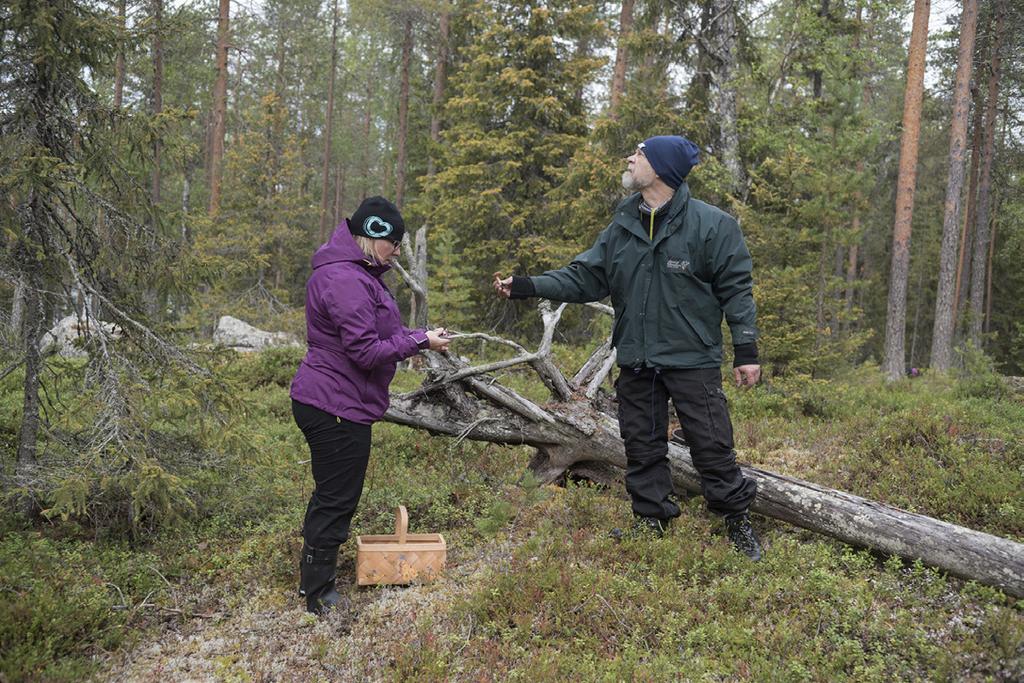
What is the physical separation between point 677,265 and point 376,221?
2045 mm

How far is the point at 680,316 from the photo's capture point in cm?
484

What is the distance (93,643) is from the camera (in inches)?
165

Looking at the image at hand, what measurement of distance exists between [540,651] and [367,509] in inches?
100.0

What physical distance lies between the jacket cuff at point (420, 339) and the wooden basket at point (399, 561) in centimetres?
134

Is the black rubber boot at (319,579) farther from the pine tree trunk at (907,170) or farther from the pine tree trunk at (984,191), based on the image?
the pine tree trunk at (984,191)

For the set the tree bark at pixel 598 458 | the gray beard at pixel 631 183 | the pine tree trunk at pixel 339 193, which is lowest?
the tree bark at pixel 598 458

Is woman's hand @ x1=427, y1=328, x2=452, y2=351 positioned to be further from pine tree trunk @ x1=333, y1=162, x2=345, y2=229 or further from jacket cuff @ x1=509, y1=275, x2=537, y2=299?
pine tree trunk @ x1=333, y1=162, x2=345, y2=229

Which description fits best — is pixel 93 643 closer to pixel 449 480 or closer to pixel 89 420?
pixel 89 420

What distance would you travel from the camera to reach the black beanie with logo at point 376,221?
446cm

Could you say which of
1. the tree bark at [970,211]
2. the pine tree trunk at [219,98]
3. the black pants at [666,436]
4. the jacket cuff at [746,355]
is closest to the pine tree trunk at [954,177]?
the tree bark at [970,211]

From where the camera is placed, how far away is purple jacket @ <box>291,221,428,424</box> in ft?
14.0

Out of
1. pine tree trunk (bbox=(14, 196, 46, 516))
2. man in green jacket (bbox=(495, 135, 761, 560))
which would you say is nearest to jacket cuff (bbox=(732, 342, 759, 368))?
man in green jacket (bbox=(495, 135, 761, 560))

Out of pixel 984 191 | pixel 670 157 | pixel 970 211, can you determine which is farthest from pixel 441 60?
pixel 970 211

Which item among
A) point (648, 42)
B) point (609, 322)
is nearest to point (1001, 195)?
point (648, 42)
